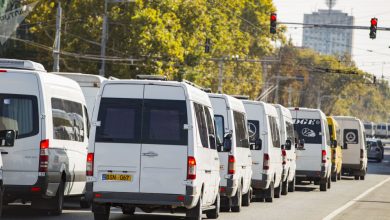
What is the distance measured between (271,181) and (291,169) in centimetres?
564

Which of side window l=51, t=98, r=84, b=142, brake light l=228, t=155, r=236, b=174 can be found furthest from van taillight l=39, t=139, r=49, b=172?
brake light l=228, t=155, r=236, b=174

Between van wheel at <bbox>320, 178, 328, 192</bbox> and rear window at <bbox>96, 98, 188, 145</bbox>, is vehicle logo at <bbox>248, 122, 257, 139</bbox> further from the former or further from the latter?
van wheel at <bbox>320, 178, 328, 192</bbox>

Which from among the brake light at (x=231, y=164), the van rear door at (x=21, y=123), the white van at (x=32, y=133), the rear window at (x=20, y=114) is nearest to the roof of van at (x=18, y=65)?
the white van at (x=32, y=133)

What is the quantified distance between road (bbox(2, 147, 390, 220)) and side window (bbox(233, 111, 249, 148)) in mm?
1407

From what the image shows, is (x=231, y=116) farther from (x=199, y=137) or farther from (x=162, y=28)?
(x=162, y=28)

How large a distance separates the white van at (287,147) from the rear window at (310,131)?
1834 millimetres

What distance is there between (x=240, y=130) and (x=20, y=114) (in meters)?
6.00

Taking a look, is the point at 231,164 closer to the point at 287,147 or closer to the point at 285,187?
the point at 287,147

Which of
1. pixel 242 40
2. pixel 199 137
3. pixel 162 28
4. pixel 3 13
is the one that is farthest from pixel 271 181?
pixel 242 40

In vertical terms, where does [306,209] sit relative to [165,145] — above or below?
below

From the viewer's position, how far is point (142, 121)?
19844 millimetres

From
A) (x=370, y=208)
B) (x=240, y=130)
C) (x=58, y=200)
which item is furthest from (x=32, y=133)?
(x=370, y=208)

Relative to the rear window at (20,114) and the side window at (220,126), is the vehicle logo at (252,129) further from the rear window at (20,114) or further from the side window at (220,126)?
the rear window at (20,114)

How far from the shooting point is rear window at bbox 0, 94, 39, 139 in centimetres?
2120
